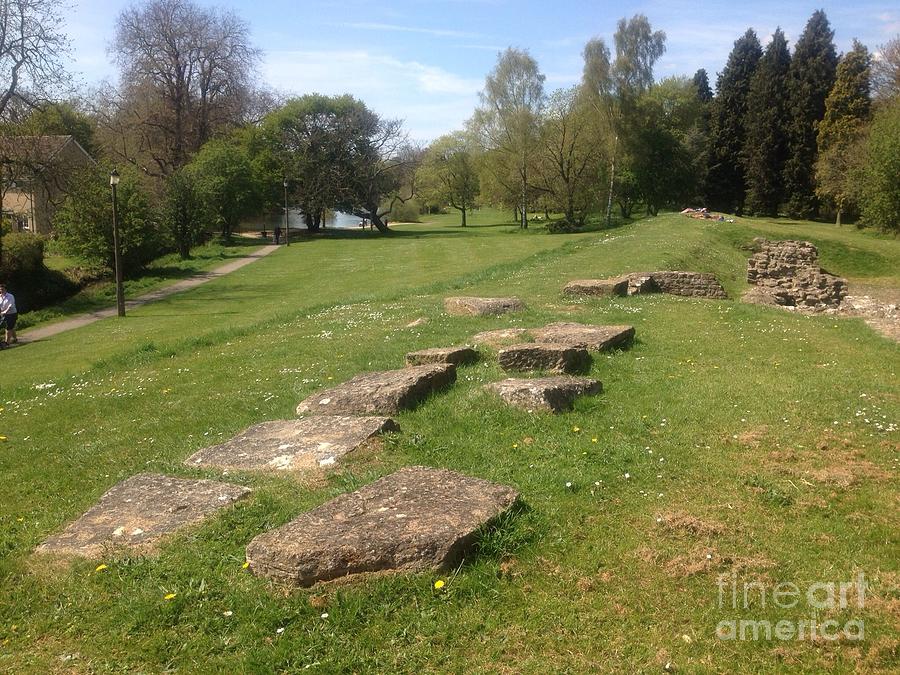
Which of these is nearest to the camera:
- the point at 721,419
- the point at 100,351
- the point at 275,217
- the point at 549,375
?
the point at 721,419

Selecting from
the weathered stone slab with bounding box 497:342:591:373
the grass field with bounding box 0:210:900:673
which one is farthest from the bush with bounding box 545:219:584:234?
the weathered stone slab with bounding box 497:342:591:373

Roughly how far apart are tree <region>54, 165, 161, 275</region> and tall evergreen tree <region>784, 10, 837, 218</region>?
154ft

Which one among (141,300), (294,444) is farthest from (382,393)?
(141,300)

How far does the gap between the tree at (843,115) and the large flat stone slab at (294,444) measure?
46.4m

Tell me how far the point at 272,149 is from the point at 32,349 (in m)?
42.9

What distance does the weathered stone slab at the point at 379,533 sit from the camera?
4.21 m

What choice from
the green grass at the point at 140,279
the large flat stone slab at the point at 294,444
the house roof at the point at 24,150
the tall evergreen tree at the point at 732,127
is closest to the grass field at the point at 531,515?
the large flat stone slab at the point at 294,444

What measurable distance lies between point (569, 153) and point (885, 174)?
2565 centimetres

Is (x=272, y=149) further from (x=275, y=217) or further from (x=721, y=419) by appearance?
(x=721, y=419)

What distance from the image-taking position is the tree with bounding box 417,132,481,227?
241 ft

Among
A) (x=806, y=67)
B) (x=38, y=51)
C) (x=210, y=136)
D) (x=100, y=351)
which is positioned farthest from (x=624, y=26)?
(x=100, y=351)

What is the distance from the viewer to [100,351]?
1783 centimetres

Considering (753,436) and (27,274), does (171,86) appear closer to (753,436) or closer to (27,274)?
(27,274)

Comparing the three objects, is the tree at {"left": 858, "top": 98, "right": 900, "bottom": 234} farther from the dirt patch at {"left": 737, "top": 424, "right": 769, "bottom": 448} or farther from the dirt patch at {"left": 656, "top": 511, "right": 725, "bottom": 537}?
the dirt patch at {"left": 656, "top": 511, "right": 725, "bottom": 537}
